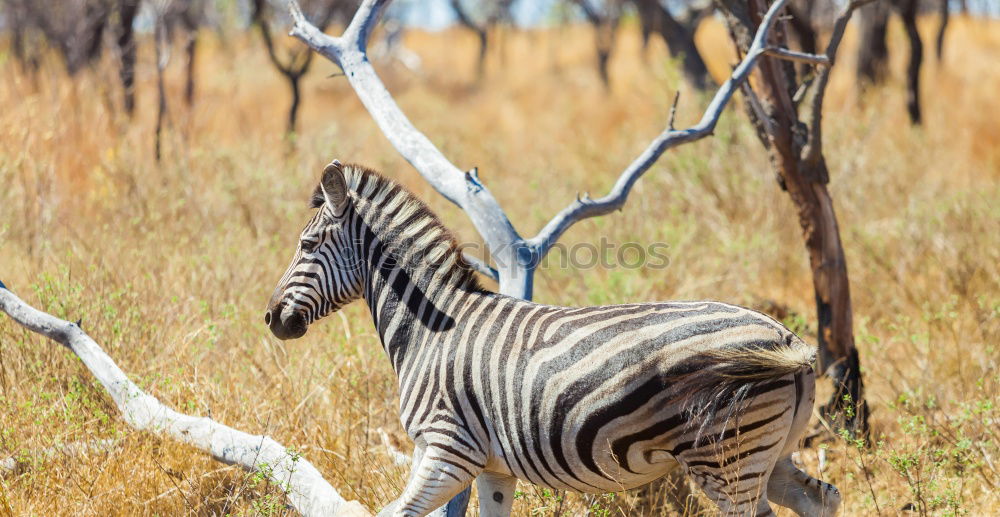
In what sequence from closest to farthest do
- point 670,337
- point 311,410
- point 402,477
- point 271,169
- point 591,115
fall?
point 670,337 → point 402,477 → point 311,410 → point 271,169 → point 591,115

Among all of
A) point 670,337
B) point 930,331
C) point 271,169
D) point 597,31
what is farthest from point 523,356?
point 597,31

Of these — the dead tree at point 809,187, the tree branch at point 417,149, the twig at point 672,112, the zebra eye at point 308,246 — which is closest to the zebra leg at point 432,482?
the zebra eye at point 308,246

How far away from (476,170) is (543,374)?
5.10ft

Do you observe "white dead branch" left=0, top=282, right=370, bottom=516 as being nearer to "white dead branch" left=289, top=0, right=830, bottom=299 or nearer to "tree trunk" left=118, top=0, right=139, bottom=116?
"white dead branch" left=289, top=0, right=830, bottom=299

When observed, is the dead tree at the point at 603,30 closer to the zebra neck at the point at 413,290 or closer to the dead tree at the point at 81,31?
the dead tree at the point at 81,31

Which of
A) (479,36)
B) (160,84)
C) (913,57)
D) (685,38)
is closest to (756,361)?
(160,84)

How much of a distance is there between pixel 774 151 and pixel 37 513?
12.3 ft

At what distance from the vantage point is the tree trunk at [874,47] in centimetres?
1142

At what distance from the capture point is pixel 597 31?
18.8m

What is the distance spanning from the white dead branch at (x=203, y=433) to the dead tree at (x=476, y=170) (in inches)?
43.9

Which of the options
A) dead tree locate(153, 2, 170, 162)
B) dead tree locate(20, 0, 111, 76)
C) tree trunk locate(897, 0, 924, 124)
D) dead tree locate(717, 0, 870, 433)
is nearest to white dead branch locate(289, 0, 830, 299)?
dead tree locate(717, 0, 870, 433)

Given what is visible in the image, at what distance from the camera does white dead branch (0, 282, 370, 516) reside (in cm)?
324

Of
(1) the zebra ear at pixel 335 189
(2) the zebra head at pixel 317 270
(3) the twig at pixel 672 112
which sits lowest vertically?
(2) the zebra head at pixel 317 270

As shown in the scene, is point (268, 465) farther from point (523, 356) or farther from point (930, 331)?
point (930, 331)
